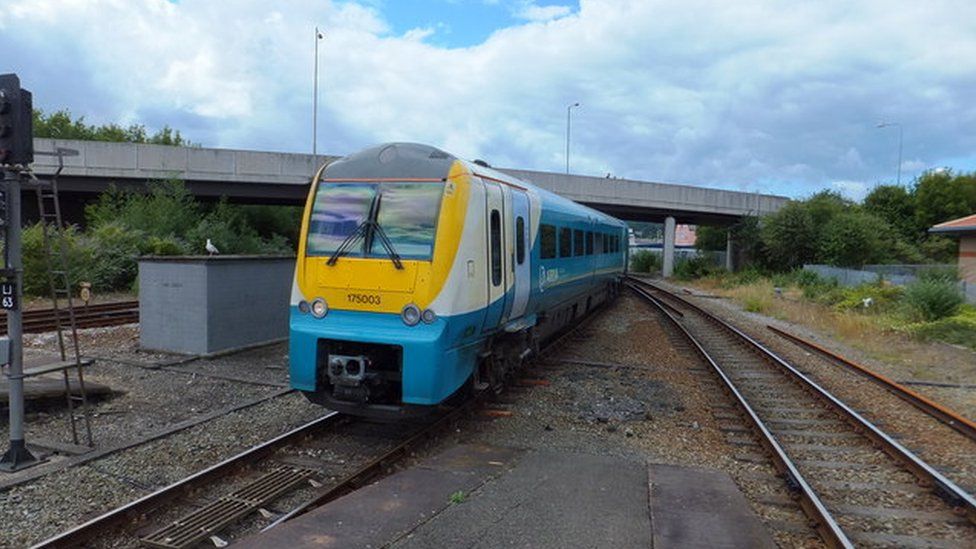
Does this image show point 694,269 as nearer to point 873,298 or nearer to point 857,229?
point 857,229

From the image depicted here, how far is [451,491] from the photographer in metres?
5.73

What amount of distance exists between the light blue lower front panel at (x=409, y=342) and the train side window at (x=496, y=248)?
0.66m

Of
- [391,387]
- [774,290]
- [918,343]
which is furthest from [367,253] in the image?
[774,290]

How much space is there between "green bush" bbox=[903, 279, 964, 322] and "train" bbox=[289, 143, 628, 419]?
51.2ft

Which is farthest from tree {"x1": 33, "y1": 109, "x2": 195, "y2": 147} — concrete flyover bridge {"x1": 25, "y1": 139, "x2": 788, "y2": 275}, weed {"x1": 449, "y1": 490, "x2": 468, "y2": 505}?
weed {"x1": 449, "y1": 490, "x2": 468, "y2": 505}

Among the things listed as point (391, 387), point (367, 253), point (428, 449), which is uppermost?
point (367, 253)

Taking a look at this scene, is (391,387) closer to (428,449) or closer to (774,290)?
(428,449)

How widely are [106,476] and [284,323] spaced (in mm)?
7968

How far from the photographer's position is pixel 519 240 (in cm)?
905

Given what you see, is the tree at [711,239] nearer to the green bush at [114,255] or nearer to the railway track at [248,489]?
the green bush at [114,255]

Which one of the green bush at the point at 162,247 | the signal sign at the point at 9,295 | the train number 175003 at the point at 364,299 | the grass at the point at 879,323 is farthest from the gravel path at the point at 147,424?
the grass at the point at 879,323

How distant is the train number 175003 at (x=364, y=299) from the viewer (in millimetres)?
7047

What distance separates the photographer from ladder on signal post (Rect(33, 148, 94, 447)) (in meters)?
6.81

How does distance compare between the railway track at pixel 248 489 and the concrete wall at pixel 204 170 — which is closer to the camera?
the railway track at pixel 248 489
